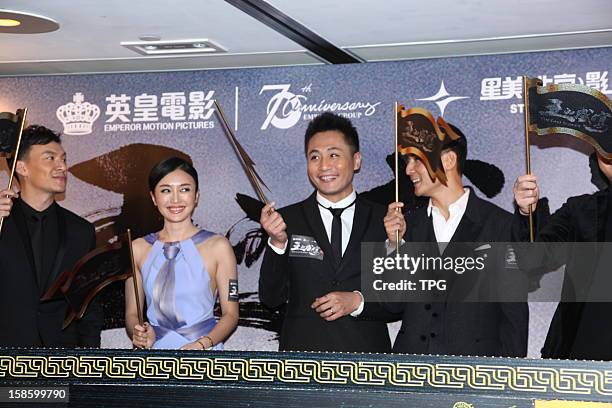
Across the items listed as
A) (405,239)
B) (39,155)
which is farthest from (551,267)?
(39,155)

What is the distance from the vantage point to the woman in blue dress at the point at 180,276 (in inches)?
205

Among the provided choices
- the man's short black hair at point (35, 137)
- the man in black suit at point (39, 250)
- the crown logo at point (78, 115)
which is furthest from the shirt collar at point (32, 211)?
the crown logo at point (78, 115)

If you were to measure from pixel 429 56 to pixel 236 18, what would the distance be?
1238 millimetres

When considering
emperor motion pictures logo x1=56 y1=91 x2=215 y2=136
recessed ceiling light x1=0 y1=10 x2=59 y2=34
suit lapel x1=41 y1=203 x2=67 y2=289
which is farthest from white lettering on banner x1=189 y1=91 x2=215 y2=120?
recessed ceiling light x1=0 y1=10 x2=59 y2=34

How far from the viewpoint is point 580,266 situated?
15.6 feet

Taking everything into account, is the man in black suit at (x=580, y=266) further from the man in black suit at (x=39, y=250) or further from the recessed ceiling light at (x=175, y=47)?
the man in black suit at (x=39, y=250)

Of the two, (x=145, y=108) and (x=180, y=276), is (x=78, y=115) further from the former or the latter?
(x=180, y=276)

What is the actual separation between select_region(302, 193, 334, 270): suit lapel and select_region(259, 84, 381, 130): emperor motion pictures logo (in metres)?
0.45

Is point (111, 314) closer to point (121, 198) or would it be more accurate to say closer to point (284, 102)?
point (121, 198)

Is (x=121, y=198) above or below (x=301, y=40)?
below

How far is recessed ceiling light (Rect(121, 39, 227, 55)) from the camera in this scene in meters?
4.81

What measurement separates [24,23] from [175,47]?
805 mm

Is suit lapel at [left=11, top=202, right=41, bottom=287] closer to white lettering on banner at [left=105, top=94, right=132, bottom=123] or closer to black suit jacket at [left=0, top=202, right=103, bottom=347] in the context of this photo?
black suit jacket at [left=0, top=202, right=103, bottom=347]

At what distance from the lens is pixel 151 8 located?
13.7 feet
